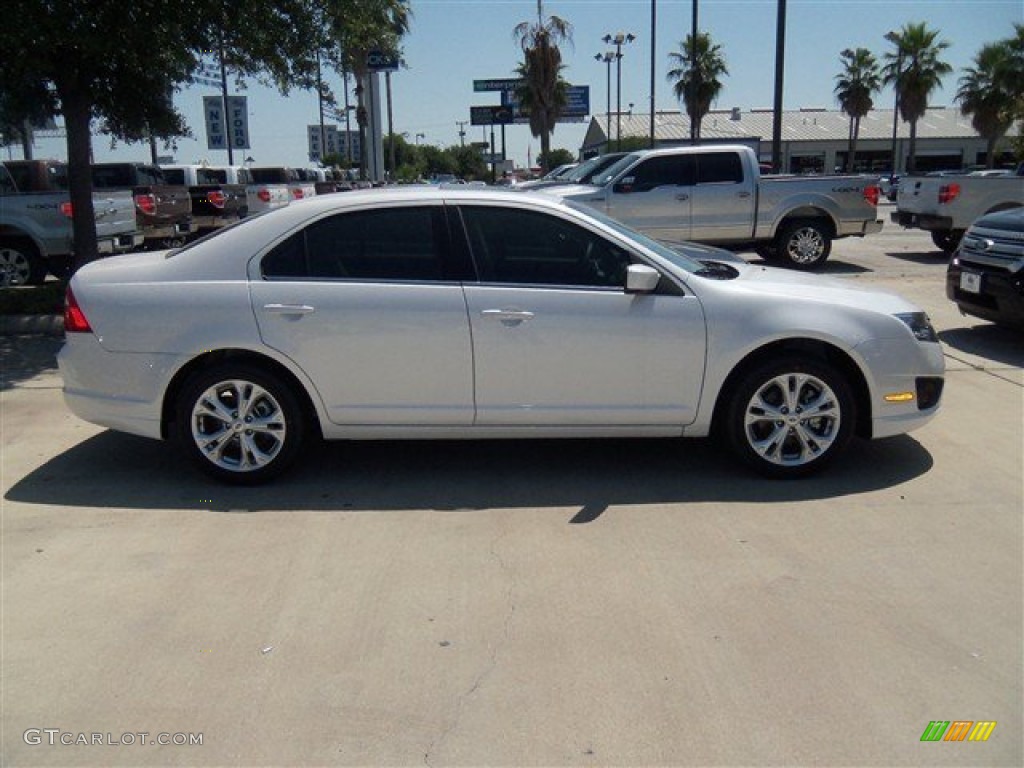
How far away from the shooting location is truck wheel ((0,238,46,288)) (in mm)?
12609

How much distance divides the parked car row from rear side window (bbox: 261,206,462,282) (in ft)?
18.7

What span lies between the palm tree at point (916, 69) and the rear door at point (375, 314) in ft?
177

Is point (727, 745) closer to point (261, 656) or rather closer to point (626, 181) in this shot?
point (261, 656)

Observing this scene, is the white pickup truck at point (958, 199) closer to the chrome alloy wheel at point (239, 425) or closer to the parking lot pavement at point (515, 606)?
the parking lot pavement at point (515, 606)

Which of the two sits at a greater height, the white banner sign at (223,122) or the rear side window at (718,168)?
the white banner sign at (223,122)

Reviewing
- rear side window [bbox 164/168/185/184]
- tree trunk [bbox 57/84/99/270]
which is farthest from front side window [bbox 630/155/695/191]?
rear side window [bbox 164/168/185/184]

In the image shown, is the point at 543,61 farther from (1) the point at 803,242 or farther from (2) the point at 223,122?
(1) the point at 803,242

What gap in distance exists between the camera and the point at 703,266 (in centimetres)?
544

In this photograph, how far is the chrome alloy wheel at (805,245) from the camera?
14.0 m

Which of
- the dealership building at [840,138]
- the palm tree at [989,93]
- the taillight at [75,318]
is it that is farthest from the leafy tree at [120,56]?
the dealership building at [840,138]

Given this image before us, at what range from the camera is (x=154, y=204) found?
15.5 m

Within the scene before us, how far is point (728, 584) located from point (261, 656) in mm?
1970

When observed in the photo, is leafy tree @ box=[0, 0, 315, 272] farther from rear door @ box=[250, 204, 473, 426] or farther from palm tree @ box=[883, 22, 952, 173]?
palm tree @ box=[883, 22, 952, 173]

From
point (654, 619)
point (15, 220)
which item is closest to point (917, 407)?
point (654, 619)
